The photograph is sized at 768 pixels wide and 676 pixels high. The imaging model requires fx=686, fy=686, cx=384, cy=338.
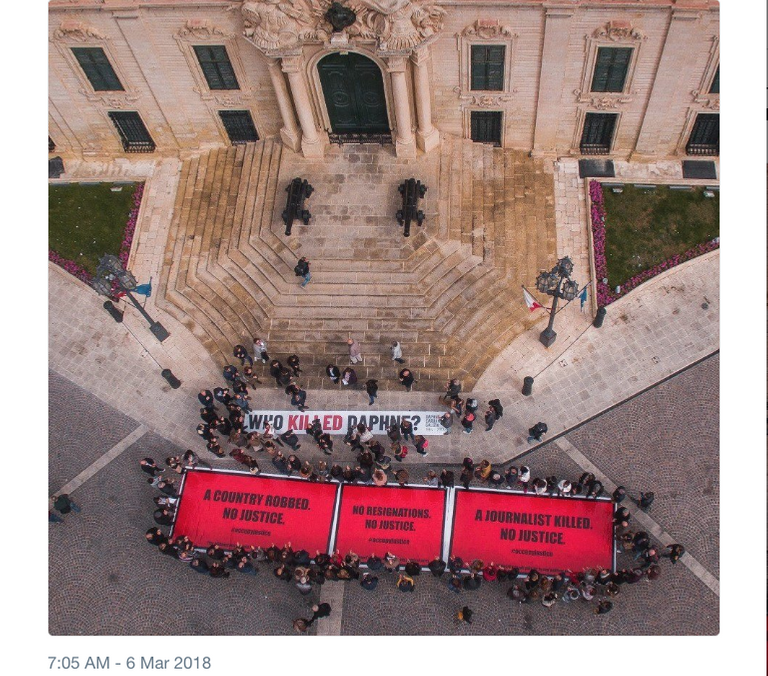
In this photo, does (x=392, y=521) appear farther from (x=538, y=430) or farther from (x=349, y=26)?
(x=349, y=26)

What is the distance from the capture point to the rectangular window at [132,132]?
94.0 feet

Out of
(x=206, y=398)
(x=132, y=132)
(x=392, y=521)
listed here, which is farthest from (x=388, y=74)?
(x=392, y=521)

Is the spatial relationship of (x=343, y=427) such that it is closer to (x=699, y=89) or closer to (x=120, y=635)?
(x=120, y=635)

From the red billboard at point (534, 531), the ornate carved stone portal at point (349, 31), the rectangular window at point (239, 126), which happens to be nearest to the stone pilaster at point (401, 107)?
the ornate carved stone portal at point (349, 31)

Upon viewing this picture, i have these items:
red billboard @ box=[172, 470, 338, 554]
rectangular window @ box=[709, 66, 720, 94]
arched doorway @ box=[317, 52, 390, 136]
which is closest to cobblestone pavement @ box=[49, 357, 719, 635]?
red billboard @ box=[172, 470, 338, 554]

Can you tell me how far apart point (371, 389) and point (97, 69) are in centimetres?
1641

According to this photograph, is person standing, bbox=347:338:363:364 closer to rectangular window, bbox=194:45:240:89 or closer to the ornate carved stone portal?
the ornate carved stone portal

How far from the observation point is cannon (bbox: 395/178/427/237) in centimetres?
2605

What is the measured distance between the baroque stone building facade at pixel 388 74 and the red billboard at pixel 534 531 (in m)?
14.2

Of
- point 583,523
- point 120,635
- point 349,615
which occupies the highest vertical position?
point 583,523

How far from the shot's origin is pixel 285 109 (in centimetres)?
2669

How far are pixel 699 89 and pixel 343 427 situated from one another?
1804cm

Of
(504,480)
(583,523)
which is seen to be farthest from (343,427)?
(583,523)

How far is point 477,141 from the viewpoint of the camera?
28.6m
